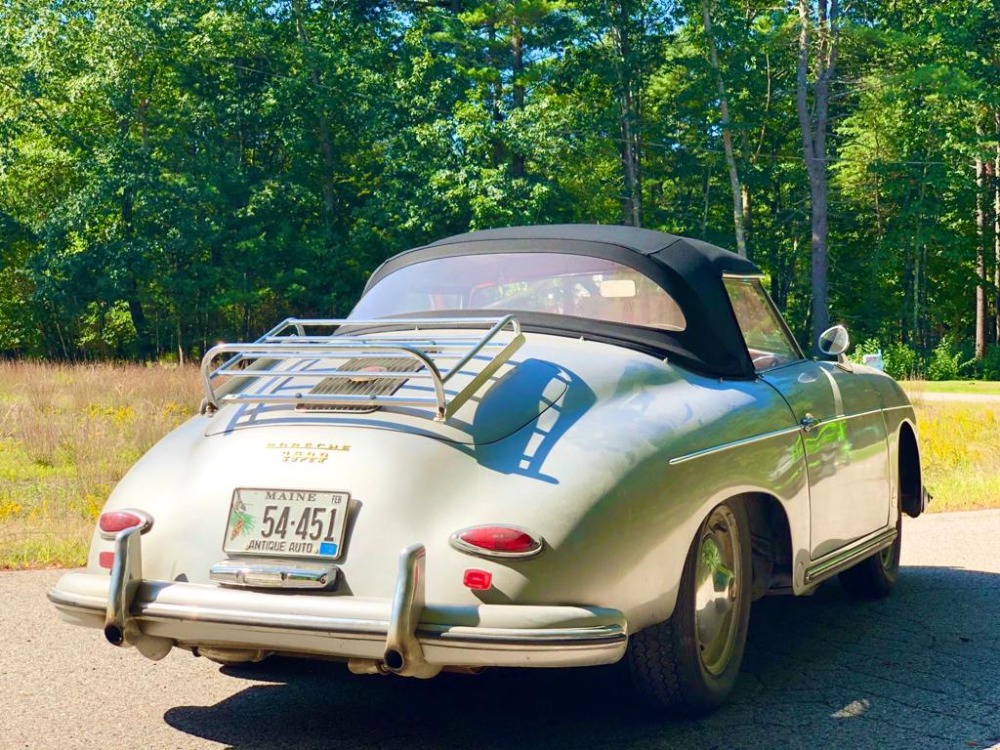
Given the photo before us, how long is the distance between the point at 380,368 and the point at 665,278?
1.18 meters

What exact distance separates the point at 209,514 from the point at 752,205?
50202 mm

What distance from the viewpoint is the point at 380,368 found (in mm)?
4156

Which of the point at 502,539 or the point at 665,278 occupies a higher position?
the point at 665,278

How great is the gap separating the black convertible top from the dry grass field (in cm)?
376

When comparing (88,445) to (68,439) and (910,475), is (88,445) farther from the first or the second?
(910,475)

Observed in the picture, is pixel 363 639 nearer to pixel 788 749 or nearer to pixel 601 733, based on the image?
pixel 601 733

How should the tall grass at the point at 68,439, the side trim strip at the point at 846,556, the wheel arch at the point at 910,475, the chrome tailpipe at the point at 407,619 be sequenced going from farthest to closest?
the tall grass at the point at 68,439 → the wheel arch at the point at 910,475 → the side trim strip at the point at 846,556 → the chrome tailpipe at the point at 407,619

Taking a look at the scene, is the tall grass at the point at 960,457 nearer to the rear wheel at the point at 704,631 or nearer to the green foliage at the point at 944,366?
the rear wheel at the point at 704,631

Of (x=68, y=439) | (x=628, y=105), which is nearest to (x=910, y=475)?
(x=68, y=439)

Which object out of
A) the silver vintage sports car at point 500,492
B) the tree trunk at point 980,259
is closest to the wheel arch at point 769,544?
the silver vintage sports car at point 500,492

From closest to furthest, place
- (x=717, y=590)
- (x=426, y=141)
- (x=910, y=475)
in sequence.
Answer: (x=717, y=590) → (x=910, y=475) → (x=426, y=141)

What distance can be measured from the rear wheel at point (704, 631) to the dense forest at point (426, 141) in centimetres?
3551

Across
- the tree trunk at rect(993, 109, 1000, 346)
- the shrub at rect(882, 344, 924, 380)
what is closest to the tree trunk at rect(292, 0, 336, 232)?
the shrub at rect(882, 344, 924, 380)

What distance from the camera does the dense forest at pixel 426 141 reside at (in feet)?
136
